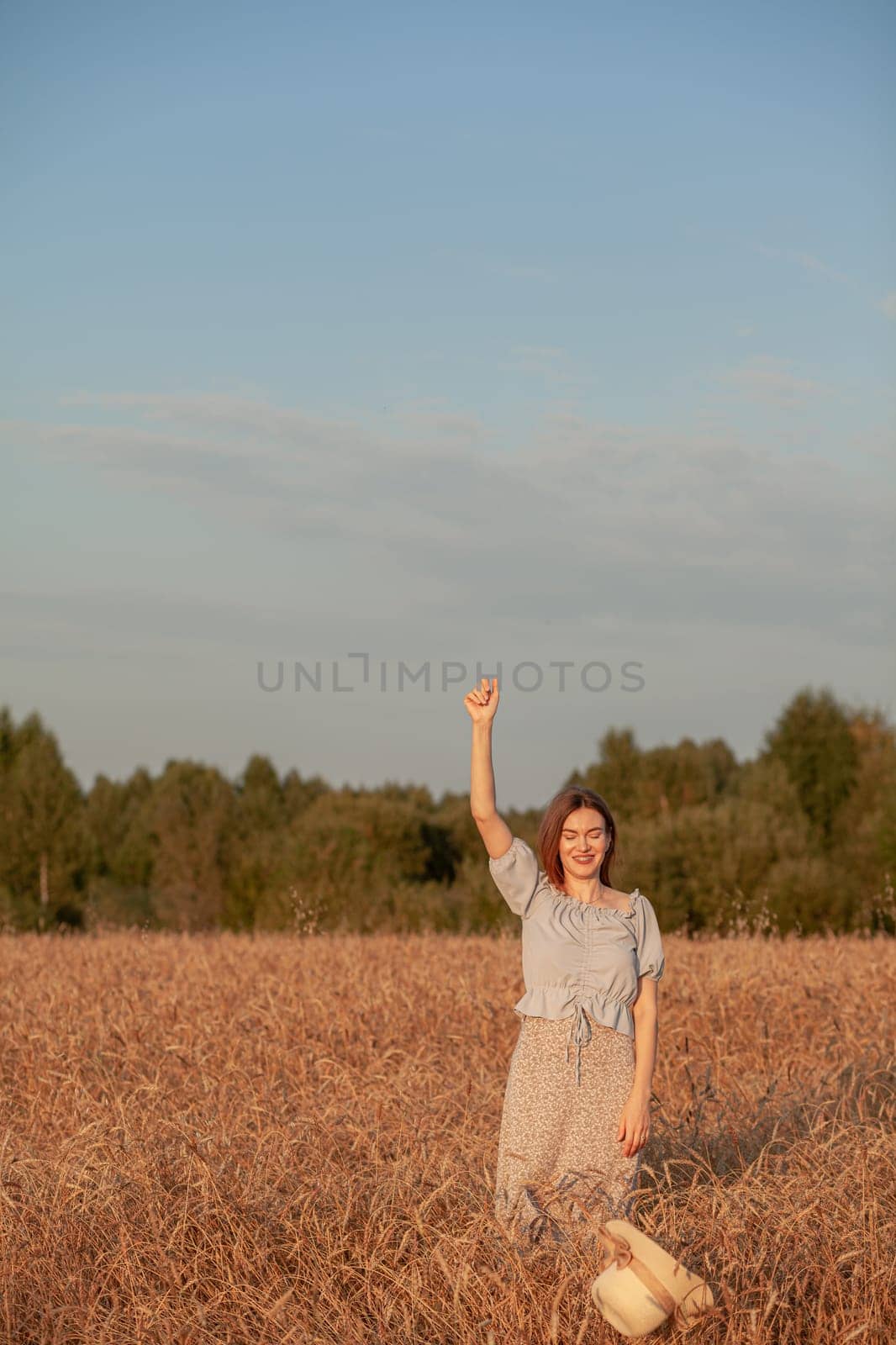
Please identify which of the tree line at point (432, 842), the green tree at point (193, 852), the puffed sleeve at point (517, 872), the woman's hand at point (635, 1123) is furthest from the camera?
the green tree at point (193, 852)

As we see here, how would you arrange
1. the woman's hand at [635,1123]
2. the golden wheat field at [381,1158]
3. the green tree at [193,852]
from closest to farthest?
the golden wheat field at [381,1158] < the woman's hand at [635,1123] < the green tree at [193,852]

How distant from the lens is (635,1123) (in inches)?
159

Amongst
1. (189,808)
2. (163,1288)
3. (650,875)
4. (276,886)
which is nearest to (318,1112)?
(163,1288)

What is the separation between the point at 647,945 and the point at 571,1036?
1.24ft

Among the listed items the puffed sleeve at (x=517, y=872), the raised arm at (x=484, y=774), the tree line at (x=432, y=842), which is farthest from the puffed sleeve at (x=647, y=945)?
the tree line at (x=432, y=842)

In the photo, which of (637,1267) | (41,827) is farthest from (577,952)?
(41,827)

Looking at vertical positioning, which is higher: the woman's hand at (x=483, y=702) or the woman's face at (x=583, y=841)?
the woman's hand at (x=483, y=702)

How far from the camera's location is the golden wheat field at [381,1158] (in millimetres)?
3893

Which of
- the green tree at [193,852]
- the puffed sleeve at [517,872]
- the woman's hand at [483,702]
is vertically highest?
the woman's hand at [483,702]

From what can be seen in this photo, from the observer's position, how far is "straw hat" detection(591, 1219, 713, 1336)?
3391mm

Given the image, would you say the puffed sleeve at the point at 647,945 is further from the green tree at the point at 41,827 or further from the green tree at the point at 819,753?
the green tree at the point at 819,753

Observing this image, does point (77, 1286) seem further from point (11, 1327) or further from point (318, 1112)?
point (318, 1112)

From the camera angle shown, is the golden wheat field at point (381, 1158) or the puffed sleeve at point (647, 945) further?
the puffed sleeve at point (647, 945)

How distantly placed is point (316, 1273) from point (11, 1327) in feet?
3.03
